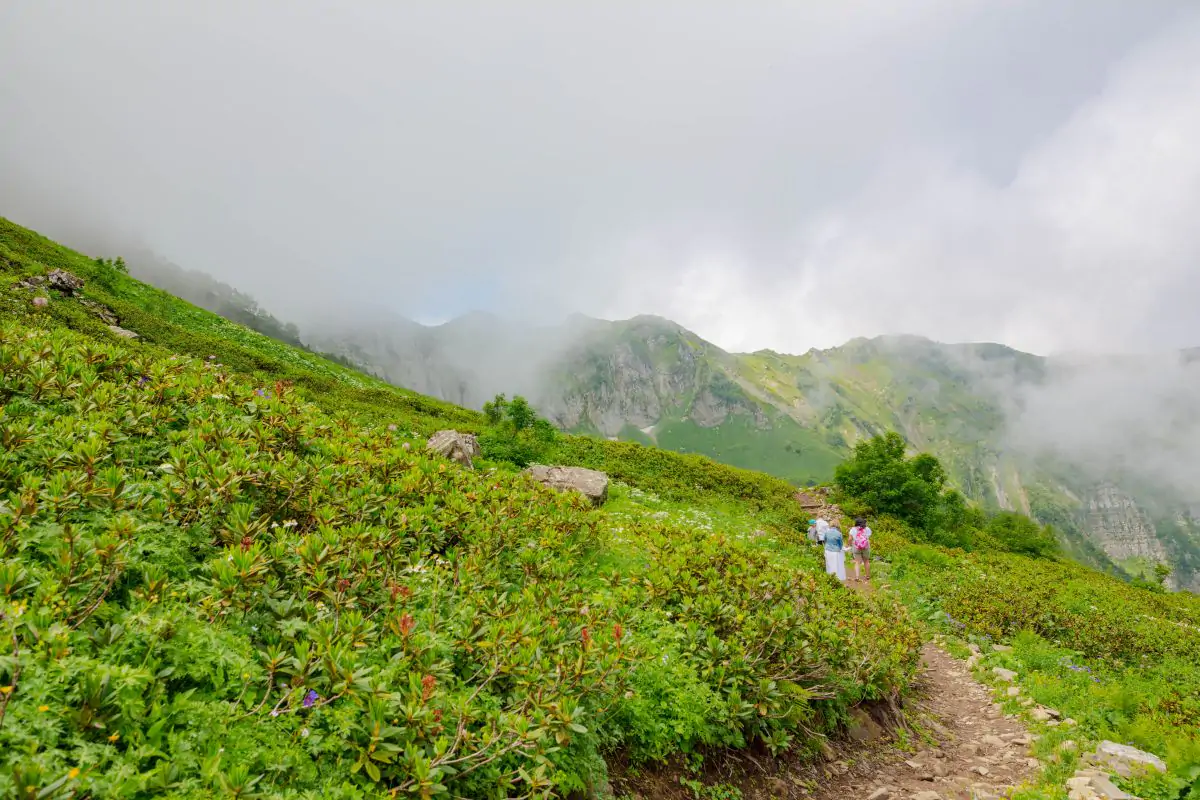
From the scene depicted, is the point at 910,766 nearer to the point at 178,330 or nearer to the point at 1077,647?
the point at 1077,647

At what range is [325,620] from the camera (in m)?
4.62

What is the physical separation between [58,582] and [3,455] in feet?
9.40

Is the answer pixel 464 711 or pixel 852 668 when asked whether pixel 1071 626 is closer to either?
pixel 852 668

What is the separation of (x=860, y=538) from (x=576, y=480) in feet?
39.5

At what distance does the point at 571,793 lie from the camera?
15.5ft

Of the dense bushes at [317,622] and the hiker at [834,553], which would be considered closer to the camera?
the dense bushes at [317,622]

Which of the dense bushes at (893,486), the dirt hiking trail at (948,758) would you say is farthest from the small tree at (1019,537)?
the dirt hiking trail at (948,758)

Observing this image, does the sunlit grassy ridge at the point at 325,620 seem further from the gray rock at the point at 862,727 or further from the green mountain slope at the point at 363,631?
the gray rock at the point at 862,727

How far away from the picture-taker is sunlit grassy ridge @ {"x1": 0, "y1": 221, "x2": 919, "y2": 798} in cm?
335

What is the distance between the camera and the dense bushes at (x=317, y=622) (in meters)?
3.34

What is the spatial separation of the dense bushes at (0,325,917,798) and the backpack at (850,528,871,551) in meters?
11.0

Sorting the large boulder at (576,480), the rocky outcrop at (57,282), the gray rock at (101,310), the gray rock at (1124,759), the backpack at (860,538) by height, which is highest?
the backpack at (860,538)

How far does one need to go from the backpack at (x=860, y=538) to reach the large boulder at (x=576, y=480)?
413 inches

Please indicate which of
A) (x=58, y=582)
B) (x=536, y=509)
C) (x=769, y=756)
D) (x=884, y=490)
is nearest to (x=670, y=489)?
(x=884, y=490)
